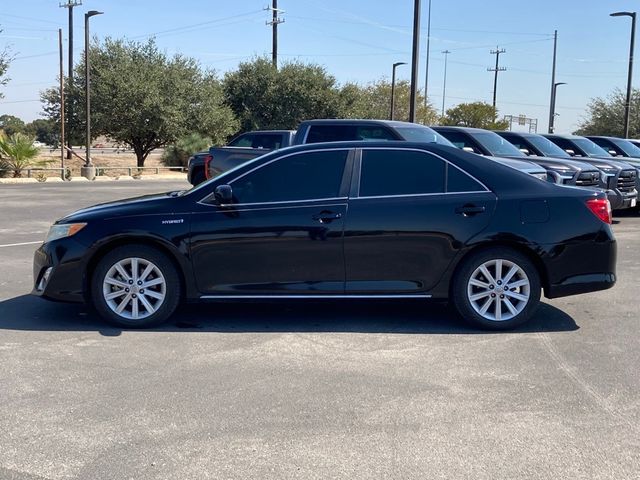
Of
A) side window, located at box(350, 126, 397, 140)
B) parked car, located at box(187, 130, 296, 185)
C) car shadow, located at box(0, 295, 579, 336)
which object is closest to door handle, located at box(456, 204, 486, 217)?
car shadow, located at box(0, 295, 579, 336)

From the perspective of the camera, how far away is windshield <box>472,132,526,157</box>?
1399 cm

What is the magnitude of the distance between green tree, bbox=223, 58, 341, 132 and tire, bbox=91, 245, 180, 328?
36.9 m

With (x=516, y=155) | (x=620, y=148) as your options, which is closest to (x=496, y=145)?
(x=516, y=155)

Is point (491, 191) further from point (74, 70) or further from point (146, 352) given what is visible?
point (74, 70)

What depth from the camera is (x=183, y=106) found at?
3794 centimetres

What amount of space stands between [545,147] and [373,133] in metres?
5.09

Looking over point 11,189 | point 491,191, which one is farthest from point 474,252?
point 11,189

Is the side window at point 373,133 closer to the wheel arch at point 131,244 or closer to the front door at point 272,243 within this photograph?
the front door at point 272,243

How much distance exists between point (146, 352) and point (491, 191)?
3227 millimetres

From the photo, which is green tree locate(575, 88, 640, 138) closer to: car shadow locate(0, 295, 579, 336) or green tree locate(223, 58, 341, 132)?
green tree locate(223, 58, 341, 132)

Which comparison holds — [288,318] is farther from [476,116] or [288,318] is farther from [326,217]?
[476,116]

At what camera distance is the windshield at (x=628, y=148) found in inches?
759

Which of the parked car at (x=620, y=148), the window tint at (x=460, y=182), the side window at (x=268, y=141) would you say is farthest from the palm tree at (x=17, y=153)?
the window tint at (x=460, y=182)

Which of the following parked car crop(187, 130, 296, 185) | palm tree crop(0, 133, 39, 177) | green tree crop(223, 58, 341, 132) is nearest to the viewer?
parked car crop(187, 130, 296, 185)
